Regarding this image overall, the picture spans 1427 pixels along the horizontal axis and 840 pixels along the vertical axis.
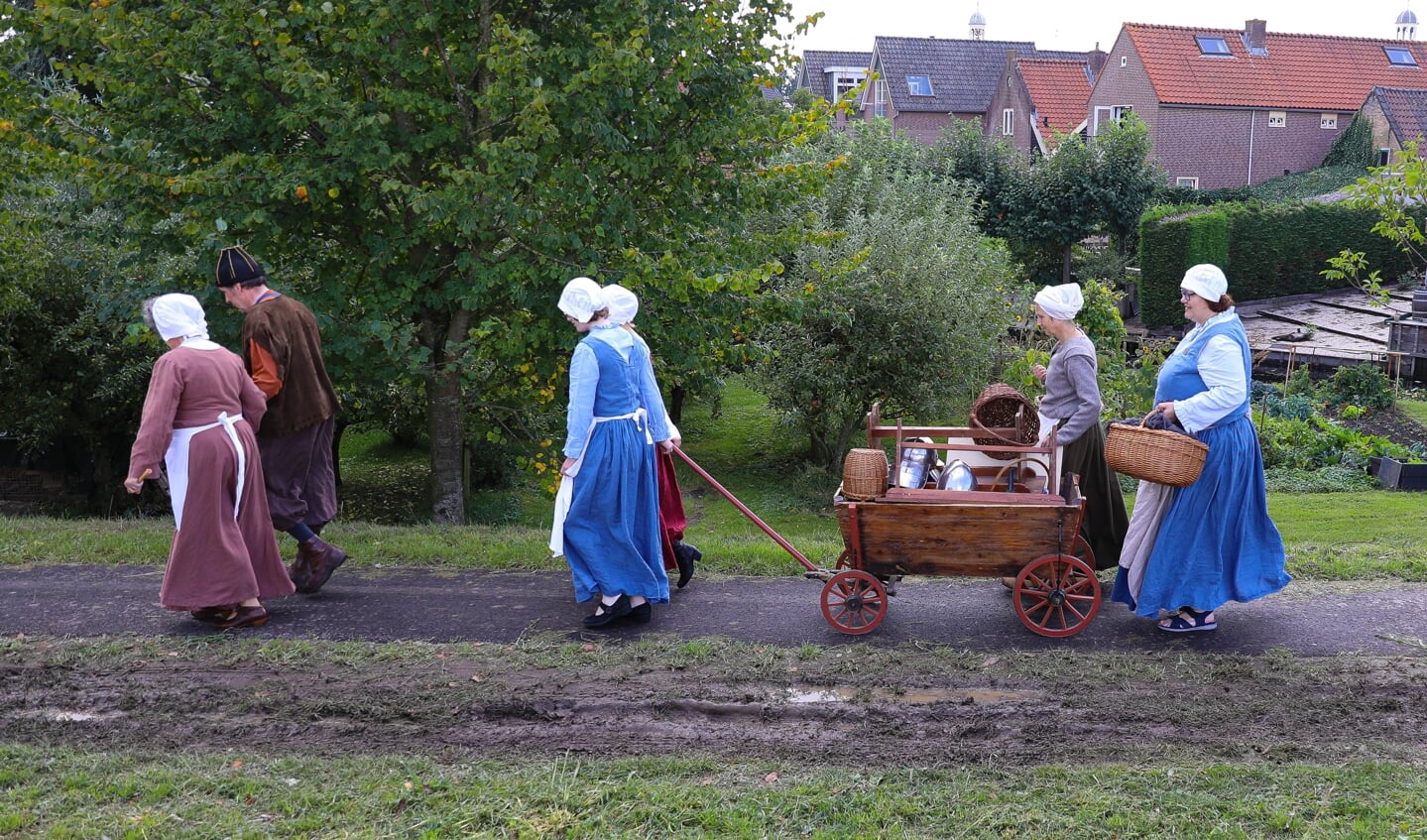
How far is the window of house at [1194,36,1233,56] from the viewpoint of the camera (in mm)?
44594

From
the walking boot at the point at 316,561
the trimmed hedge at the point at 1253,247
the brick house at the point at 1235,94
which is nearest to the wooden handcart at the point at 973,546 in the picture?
the walking boot at the point at 316,561

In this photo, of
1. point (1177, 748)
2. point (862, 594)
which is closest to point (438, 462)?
point (862, 594)

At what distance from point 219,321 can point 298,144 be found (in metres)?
1.60

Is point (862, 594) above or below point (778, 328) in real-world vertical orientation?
below

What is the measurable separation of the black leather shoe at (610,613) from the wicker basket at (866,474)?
4.45 ft

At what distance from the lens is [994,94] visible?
5138 cm

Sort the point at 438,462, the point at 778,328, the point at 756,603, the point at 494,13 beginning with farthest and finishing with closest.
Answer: the point at 778,328
the point at 438,462
the point at 494,13
the point at 756,603

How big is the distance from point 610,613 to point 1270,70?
45928 mm

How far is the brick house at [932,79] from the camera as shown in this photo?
5138 cm

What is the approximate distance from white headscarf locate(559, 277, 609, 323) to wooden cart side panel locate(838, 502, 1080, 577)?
5.40 feet

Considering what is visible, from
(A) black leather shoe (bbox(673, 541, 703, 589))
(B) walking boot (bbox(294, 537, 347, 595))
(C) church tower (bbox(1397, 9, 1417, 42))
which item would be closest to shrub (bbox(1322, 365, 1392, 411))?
(A) black leather shoe (bbox(673, 541, 703, 589))

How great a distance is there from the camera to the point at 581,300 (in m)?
6.20

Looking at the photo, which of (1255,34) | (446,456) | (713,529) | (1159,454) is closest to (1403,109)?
(1255,34)

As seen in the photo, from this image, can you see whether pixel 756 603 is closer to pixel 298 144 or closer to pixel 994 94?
pixel 298 144
